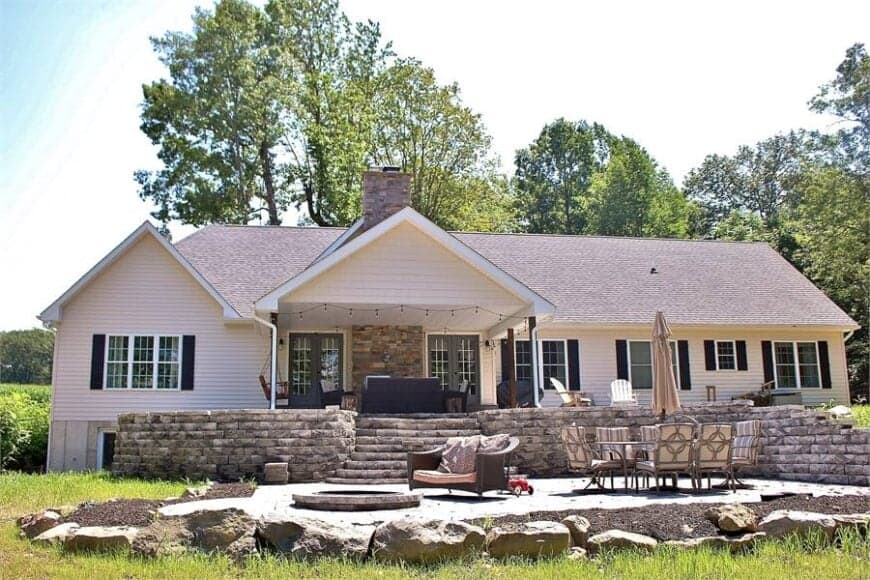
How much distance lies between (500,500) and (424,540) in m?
3.23

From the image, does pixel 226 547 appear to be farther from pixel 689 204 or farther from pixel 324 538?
pixel 689 204

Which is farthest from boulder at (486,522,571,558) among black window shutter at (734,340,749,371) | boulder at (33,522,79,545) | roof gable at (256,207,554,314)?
black window shutter at (734,340,749,371)

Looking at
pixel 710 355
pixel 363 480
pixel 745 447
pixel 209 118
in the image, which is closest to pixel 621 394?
pixel 710 355

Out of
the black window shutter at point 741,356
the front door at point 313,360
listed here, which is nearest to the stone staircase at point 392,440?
the front door at point 313,360

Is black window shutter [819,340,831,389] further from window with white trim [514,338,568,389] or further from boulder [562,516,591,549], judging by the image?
boulder [562,516,591,549]

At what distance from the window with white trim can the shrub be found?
1157cm

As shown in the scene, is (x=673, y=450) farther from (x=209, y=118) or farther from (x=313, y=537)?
(x=209, y=118)

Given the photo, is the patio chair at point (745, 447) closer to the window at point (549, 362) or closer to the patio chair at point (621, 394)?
the patio chair at point (621, 394)

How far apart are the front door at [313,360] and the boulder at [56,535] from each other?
1152cm

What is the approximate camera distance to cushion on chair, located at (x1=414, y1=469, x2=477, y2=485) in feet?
34.9

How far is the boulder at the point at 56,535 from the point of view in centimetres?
761

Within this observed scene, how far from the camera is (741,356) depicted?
867 inches

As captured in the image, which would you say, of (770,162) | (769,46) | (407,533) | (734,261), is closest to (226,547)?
(407,533)

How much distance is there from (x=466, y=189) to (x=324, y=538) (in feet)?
102
